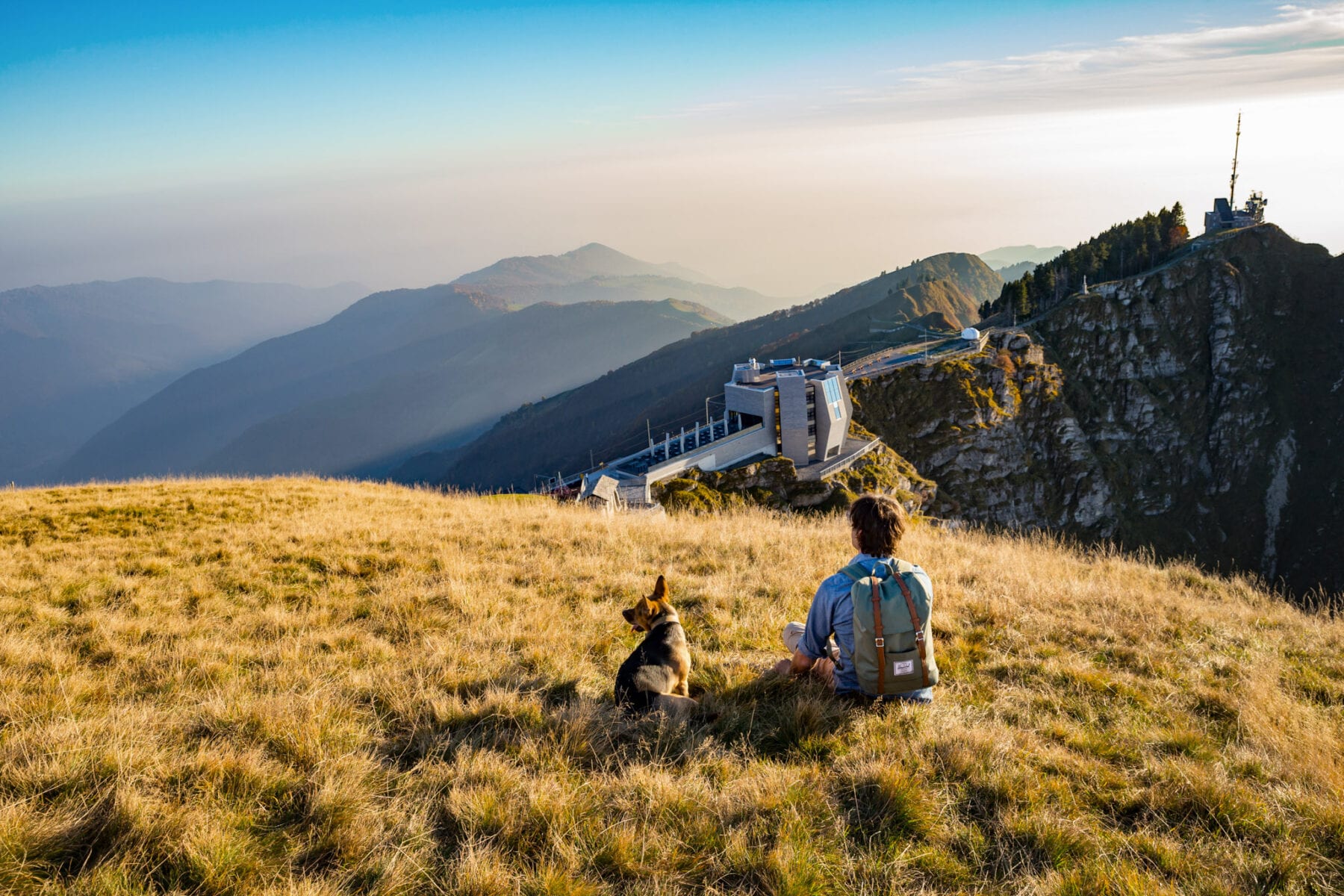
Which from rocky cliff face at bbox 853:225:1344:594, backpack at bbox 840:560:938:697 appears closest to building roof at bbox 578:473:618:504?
backpack at bbox 840:560:938:697

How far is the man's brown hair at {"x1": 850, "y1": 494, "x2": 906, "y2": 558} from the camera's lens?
177 inches

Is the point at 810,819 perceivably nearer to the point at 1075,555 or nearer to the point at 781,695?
the point at 781,695

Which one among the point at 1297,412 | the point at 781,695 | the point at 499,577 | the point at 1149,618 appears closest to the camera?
the point at 781,695

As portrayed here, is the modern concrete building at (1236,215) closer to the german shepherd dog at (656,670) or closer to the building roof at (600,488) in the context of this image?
the building roof at (600,488)

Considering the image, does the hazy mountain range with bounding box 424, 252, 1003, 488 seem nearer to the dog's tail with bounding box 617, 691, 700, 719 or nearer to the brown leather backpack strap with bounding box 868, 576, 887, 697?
the dog's tail with bounding box 617, 691, 700, 719

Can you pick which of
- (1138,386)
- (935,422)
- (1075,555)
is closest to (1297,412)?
(1138,386)

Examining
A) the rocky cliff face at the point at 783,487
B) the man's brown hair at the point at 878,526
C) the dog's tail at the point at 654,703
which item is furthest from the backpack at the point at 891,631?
the rocky cliff face at the point at 783,487

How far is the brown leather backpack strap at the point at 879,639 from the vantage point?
4383 mm

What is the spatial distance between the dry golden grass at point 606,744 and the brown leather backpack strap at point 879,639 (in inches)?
12.0

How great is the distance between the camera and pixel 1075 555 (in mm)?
11305

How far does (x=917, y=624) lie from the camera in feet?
14.7

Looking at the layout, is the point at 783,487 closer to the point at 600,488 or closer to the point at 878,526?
the point at 600,488

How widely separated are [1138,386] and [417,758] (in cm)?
8828

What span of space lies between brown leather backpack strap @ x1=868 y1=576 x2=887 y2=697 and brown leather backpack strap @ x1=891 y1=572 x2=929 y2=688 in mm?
161
